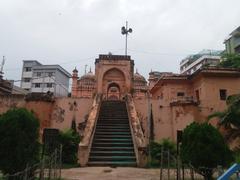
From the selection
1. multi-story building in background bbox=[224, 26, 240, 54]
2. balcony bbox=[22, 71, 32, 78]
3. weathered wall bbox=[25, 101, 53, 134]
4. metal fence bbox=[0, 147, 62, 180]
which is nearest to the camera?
metal fence bbox=[0, 147, 62, 180]

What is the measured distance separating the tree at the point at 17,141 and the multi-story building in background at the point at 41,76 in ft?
137

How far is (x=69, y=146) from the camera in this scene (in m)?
14.3

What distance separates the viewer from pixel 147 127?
19.9 m

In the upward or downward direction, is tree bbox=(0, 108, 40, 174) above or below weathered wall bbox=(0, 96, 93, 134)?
below

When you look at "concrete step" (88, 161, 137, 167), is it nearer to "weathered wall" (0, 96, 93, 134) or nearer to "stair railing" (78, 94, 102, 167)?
"stair railing" (78, 94, 102, 167)

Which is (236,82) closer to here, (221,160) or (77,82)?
(221,160)

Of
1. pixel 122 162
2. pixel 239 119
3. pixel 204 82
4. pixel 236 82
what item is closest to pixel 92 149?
pixel 122 162

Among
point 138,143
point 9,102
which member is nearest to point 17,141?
point 138,143

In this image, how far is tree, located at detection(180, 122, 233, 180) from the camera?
790cm

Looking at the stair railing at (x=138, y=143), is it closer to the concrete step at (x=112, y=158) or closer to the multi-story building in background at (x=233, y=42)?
the concrete step at (x=112, y=158)

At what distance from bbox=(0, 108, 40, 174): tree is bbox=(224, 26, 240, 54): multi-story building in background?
3866 cm

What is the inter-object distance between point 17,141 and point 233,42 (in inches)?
1600

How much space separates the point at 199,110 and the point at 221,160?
1277cm

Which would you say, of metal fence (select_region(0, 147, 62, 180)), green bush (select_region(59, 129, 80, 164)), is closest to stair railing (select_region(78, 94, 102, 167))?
green bush (select_region(59, 129, 80, 164))
